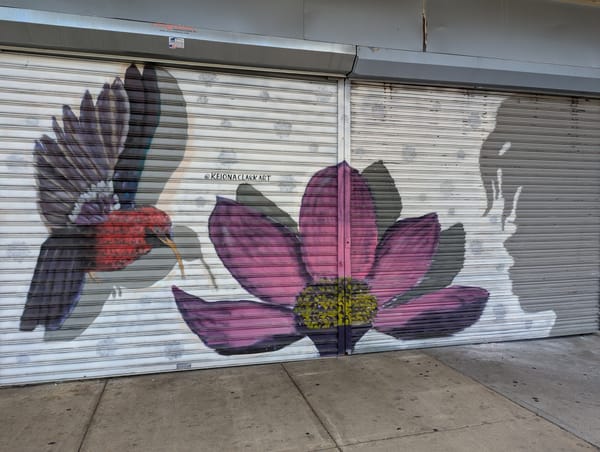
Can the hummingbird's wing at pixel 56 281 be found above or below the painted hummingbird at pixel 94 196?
below

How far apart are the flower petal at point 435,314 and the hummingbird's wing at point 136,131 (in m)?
3.14

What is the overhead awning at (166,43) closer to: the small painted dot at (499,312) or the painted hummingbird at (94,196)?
the painted hummingbird at (94,196)

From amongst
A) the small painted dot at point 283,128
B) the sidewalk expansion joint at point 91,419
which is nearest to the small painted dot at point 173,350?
the sidewalk expansion joint at point 91,419

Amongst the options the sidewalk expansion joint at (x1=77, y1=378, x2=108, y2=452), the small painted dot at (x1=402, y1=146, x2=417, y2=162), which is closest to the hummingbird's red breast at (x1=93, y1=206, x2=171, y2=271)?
the sidewalk expansion joint at (x1=77, y1=378, x2=108, y2=452)

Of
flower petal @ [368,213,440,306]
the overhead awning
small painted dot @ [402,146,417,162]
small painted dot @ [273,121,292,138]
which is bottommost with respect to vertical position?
flower petal @ [368,213,440,306]

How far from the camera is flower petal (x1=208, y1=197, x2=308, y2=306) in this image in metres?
4.25

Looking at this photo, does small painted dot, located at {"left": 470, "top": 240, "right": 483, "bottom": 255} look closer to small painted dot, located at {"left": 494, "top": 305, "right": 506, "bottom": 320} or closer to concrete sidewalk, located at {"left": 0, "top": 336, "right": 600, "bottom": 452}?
small painted dot, located at {"left": 494, "top": 305, "right": 506, "bottom": 320}

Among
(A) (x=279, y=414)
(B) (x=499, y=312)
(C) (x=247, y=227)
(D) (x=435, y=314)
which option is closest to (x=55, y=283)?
(C) (x=247, y=227)

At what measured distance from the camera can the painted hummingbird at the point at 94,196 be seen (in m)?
3.82

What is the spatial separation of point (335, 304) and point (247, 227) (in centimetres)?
136

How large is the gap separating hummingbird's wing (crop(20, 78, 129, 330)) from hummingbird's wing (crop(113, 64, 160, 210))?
0.19 ft

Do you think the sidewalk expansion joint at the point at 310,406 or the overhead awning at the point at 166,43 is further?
the overhead awning at the point at 166,43

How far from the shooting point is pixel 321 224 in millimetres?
4512

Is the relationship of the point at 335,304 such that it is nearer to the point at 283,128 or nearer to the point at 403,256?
the point at 403,256
